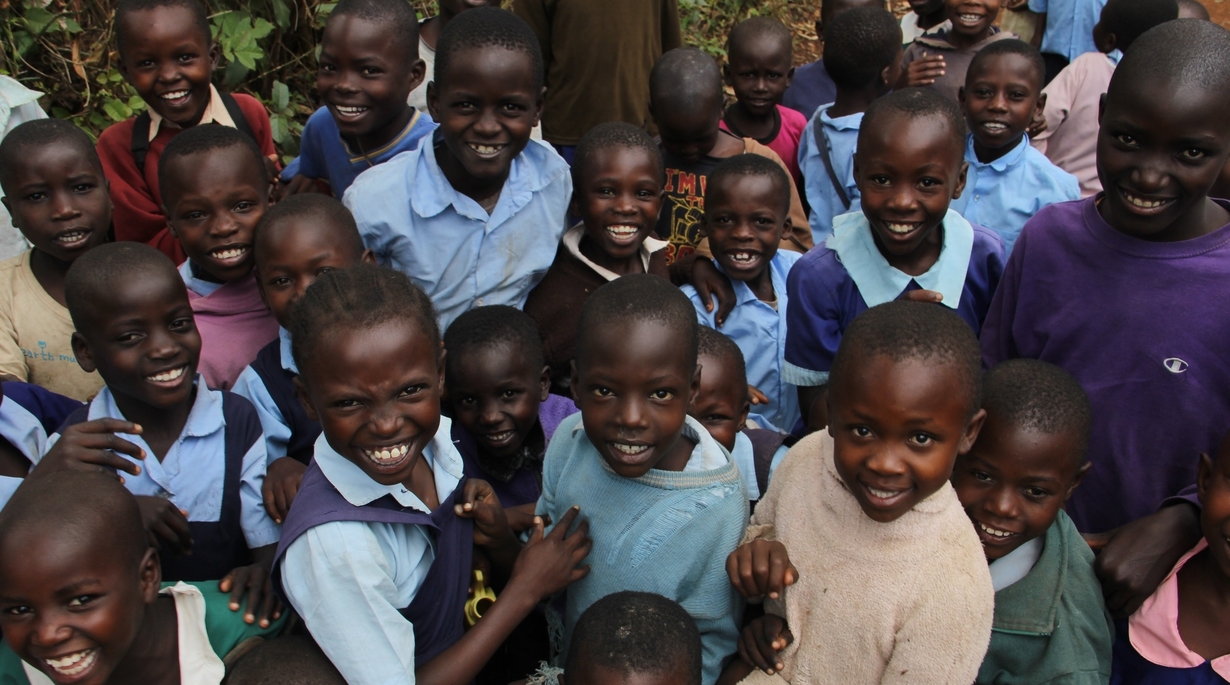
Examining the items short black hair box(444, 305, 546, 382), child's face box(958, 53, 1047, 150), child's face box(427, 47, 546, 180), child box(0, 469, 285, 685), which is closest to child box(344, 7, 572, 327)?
child's face box(427, 47, 546, 180)

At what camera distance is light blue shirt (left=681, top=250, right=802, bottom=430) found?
302 cm

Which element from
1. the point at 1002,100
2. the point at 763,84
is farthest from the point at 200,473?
the point at 1002,100

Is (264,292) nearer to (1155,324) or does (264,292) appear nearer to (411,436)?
(411,436)

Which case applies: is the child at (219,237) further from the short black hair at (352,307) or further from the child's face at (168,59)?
the short black hair at (352,307)

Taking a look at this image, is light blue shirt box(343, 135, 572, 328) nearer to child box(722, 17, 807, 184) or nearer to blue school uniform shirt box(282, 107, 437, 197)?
blue school uniform shirt box(282, 107, 437, 197)

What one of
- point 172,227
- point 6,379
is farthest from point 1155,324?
point 6,379

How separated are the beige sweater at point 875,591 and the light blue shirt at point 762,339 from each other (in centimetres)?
106

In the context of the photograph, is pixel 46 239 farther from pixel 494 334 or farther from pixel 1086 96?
pixel 1086 96

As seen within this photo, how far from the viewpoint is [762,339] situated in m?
3.02

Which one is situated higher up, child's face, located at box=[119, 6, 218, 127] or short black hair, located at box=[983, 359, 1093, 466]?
child's face, located at box=[119, 6, 218, 127]

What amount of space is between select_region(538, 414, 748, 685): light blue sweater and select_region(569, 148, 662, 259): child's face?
3.35 feet

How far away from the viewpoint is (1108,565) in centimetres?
201

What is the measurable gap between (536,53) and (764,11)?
5324mm

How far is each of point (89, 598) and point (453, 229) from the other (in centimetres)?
147
